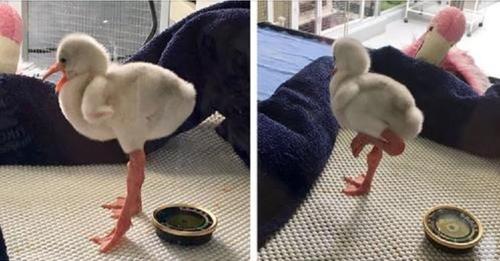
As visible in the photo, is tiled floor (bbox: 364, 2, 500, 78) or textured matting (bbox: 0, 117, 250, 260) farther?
tiled floor (bbox: 364, 2, 500, 78)

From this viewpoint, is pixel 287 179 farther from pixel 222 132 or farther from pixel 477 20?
pixel 477 20

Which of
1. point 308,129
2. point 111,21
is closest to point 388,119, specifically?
point 308,129

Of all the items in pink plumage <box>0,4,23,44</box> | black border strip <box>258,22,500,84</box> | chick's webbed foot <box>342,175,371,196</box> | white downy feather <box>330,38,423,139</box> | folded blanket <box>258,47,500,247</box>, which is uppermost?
pink plumage <box>0,4,23,44</box>

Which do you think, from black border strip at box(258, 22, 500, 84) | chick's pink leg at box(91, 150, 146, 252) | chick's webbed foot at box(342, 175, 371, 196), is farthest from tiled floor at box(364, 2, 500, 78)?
chick's pink leg at box(91, 150, 146, 252)

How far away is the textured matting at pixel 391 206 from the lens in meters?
0.53

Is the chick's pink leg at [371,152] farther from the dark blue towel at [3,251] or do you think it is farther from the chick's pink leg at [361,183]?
the dark blue towel at [3,251]

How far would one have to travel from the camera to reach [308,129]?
59 centimetres

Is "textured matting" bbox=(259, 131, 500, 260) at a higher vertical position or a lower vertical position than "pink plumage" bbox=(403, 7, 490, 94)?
lower

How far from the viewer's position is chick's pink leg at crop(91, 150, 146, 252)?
0.47 m

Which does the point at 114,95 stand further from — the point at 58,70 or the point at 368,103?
the point at 368,103

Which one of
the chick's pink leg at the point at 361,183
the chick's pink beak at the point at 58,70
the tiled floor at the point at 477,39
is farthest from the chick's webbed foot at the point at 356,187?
the chick's pink beak at the point at 58,70

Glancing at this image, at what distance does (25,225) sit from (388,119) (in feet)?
0.92

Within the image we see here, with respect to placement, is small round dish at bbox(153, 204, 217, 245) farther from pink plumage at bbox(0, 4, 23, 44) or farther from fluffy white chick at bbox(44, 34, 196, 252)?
pink plumage at bbox(0, 4, 23, 44)

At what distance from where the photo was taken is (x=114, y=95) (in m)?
0.43
